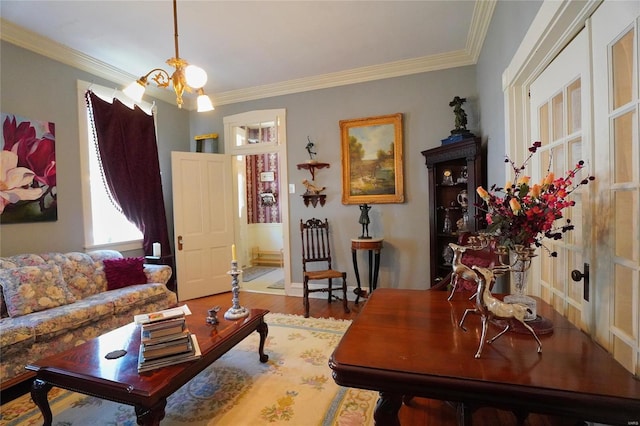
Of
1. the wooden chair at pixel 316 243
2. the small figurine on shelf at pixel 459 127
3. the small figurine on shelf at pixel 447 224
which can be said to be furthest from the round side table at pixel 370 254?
the small figurine on shelf at pixel 459 127

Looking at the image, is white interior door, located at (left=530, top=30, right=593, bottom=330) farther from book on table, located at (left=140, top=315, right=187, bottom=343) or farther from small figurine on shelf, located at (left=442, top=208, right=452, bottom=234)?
book on table, located at (left=140, top=315, right=187, bottom=343)

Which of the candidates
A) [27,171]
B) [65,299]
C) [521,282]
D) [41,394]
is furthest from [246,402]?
[27,171]

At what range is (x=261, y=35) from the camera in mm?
3006

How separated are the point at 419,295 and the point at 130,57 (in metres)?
3.91

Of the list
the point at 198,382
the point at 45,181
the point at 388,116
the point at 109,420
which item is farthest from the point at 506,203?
the point at 45,181

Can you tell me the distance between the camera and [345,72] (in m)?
3.88

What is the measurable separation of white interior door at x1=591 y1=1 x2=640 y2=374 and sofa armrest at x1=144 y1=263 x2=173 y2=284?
141 inches

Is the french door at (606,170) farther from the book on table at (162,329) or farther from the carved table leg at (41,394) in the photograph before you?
the carved table leg at (41,394)

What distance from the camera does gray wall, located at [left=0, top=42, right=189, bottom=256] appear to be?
A: 2764 millimetres

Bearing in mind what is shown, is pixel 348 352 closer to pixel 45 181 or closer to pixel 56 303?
pixel 56 303

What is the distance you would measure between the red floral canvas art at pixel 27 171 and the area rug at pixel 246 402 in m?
1.71

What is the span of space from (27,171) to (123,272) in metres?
1.28

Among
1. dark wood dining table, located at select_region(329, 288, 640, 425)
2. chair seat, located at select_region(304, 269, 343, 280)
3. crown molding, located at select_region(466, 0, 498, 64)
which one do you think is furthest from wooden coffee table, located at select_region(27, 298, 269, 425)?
crown molding, located at select_region(466, 0, 498, 64)

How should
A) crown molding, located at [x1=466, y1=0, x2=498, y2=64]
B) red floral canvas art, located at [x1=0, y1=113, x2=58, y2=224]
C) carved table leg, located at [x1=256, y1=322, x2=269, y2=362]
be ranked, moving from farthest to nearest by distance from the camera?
red floral canvas art, located at [x1=0, y1=113, x2=58, y2=224]
crown molding, located at [x1=466, y1=0, x2=498, y2=64]
carved table leg, located at [x1=256, y1=322, x2=269, y2=362]
